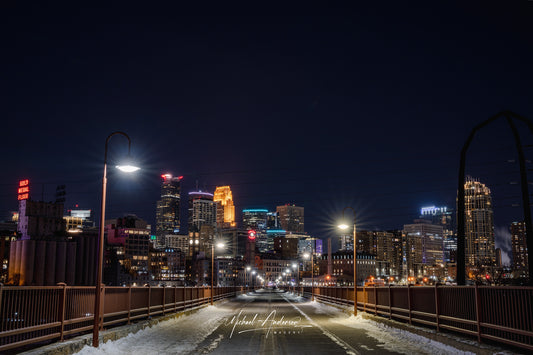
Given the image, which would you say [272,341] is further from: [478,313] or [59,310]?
[59,310]

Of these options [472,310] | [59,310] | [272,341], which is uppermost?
[59,310]

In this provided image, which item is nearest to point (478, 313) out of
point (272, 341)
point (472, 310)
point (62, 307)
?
point (472, 310)

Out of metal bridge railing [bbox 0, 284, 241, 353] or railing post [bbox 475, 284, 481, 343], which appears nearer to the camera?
metal bridge railing [bbox 0, 284, 241, 353]

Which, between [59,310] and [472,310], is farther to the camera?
[472,310]

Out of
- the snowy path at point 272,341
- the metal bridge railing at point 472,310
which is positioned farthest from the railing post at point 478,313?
the snowy path at point 272,341

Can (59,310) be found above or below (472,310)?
above

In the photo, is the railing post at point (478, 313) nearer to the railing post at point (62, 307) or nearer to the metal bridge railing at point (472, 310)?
the metal bridge railing at point (472, 310)

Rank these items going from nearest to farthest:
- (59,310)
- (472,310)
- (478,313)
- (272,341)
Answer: (478,313), (59,310), (472,310), (272,341)

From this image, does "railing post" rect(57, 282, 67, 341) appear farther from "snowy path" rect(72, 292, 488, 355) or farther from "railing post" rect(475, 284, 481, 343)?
"railing post" rect(475, 284, 481, 343)

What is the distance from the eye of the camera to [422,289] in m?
21.0

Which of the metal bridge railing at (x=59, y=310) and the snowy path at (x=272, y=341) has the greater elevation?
the metal bridge railing at (x=59, y=310)

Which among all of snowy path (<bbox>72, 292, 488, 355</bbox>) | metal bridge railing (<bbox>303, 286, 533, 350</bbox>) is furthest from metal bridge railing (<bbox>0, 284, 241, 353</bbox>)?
metal bridge railing (<bbox>303, 286, 533, 350</bbox>)

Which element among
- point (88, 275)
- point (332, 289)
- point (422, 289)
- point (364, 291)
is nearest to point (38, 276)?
point (88, 275)

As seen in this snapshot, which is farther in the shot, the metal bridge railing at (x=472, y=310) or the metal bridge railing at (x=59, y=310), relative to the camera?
the metal bridge railing at (x=472, y=310)
